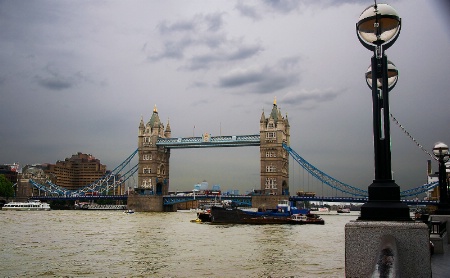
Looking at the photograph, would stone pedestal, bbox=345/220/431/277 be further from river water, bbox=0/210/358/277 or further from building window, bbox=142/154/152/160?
building window, bbox=142/154/152/160

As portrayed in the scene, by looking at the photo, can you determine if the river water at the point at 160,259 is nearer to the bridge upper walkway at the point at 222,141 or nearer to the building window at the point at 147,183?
the bridge upper walkway at the point at 222,141

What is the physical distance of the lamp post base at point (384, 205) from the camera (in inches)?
177

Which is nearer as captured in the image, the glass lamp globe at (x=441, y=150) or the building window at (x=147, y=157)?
the glass lamp globe at (x=441, y=150)

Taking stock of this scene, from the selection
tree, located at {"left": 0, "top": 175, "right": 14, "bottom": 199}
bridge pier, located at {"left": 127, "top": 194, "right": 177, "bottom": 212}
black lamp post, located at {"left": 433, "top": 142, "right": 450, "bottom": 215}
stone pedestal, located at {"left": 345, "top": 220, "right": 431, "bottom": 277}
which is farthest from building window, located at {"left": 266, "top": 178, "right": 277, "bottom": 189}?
stone pedestal, located at {"left": 345, "top": 220, "right": 431, "bottom": 277}

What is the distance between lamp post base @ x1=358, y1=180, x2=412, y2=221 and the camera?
4492 millimetres

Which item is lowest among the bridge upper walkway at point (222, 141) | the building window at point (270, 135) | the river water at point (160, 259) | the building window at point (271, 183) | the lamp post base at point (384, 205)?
the river water at point (160, 259)

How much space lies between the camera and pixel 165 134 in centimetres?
10312

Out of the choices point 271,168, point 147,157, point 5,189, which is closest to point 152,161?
point 147,157

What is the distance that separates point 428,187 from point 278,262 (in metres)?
73.5

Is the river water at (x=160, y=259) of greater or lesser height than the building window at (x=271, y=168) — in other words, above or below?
below

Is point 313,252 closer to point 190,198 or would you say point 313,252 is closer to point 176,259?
point 176,259

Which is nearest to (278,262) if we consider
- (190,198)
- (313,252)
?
(313,252)

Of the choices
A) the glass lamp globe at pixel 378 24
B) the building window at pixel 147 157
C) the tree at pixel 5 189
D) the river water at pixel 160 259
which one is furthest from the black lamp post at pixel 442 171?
the tree at pixel 5 189

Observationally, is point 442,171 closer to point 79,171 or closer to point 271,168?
point 271,168
